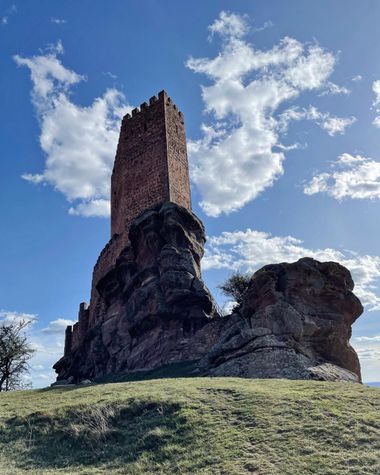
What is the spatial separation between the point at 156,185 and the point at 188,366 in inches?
675

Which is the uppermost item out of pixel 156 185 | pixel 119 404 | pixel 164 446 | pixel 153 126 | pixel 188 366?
pixel 153 126

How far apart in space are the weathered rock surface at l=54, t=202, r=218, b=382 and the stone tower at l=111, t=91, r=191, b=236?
2.71 metres

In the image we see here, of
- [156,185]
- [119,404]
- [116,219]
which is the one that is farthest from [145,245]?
[119,404]

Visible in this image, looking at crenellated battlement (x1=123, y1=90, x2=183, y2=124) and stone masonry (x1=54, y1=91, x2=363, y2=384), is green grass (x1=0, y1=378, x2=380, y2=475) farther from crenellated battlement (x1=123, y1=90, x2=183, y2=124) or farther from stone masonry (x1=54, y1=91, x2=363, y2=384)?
crenellated battlement (x1=123, y1=90, x2=183, y2=124)

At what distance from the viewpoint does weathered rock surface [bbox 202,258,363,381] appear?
65.9 feet

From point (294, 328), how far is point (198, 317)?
8.79 metres

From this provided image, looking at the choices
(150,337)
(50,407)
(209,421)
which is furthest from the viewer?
(150,337)

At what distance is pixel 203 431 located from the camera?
1110cm

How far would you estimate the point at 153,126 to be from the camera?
39656mm

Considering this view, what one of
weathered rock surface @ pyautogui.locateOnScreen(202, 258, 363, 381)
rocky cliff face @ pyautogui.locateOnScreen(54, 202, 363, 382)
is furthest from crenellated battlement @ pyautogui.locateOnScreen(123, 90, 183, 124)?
weathered rock surface @ pyautogui.locateOnScreen(202, 258, 363, 381)

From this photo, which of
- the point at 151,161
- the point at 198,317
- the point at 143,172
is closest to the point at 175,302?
the point at 198,317

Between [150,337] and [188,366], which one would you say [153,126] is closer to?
[150,337]

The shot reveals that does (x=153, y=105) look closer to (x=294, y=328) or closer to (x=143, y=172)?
(x=143, y=172)

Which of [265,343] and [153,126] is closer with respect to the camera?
[265,343]
